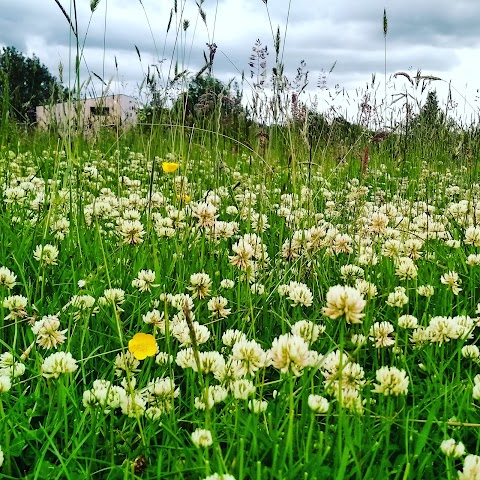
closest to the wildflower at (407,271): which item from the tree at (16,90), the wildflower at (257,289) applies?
the wildflower at (257,289)

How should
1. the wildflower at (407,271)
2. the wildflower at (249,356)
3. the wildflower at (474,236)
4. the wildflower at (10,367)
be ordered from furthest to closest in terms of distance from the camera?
the wildflower at (474,236) → the wildflower at (407,271) → the wildflower at (10,367) → the wildflower at (249,356)

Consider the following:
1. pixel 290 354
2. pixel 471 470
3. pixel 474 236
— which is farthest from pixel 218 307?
pixel 474 236

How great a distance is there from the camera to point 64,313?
1952mm

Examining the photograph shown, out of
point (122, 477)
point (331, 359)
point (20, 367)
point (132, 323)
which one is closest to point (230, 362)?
point (331, 359)

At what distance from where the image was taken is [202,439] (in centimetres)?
122

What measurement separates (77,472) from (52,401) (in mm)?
251

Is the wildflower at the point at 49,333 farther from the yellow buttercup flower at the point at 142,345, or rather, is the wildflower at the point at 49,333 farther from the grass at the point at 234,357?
the yellow buttercup flower at the point at 142,345

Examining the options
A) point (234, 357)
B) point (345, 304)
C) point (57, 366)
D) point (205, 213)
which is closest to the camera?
point (345, 304)

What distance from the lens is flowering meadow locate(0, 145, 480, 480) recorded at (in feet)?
4.12

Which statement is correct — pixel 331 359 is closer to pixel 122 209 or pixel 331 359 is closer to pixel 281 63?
pixel 281 63

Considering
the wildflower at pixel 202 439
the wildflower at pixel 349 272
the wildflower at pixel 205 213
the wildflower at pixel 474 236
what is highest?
the wildflower at pixel 205 213

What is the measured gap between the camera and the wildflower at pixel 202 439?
3.97 ft

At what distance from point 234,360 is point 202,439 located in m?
0.24

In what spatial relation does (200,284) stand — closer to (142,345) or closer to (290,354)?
Answer: (142,345)
